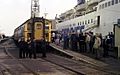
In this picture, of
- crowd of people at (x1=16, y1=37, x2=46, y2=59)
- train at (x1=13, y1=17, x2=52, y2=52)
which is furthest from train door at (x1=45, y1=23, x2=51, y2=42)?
crowd of people at (x1=16, y1=37, x2=46, y2=59)

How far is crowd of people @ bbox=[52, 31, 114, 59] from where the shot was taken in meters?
26.2

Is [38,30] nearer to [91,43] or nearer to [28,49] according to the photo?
[28,49]

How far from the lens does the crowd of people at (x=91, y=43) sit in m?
26.2

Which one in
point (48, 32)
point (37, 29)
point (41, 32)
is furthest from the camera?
point (48, 32)

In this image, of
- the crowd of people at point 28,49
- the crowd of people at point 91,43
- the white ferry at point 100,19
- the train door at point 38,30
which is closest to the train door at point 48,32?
the train door at point 38,30

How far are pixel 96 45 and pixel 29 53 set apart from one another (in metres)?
6.38

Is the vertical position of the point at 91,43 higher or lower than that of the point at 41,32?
lower

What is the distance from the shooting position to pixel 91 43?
1159 inches

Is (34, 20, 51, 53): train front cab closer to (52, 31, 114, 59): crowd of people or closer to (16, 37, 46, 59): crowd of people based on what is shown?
(52, 31, 114, 59): crowd of people

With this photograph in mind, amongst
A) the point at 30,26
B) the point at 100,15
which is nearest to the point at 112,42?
the point at 30,26

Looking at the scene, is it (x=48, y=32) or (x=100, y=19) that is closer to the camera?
(x=48, y=32)

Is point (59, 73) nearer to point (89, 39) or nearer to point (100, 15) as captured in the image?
point (89, 39)

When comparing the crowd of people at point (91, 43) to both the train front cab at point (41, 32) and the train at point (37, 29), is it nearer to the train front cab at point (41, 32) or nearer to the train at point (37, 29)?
the train front cab at point (41, 32)

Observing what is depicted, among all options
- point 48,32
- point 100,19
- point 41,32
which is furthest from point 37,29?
point 100,19
